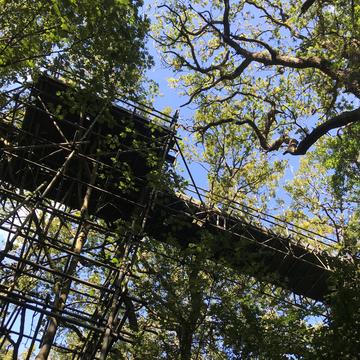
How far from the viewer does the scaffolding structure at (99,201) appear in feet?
26.9

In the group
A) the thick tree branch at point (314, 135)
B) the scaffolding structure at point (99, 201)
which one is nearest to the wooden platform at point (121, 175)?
the scaffolding structure at point (99, 201)

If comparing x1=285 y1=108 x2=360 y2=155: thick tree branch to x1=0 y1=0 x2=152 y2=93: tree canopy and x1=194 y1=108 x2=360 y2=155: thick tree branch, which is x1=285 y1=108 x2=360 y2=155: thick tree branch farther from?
x1=0 y1=0 x2=152 y2=93: tree canopy

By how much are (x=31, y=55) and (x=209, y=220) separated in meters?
5.79

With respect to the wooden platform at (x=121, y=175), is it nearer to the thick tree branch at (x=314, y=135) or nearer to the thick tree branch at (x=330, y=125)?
the thick tree branch at (x=314, y=135)

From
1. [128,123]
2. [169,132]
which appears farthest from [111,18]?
[169,132]

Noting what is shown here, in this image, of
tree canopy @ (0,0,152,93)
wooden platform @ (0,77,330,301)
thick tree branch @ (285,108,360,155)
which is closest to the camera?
tree canopy @ (0,0,152,93)

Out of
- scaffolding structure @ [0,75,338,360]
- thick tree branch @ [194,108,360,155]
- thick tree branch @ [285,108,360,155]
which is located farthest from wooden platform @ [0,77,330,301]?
thick tree branch @ [285,108,360,155]

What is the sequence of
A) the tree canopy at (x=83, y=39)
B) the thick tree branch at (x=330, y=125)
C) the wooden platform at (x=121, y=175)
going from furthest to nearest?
the thick tree branch at (x=330, y=125)
the wooden platform at (x=121, y=175)
the tree canopy at (x=83, y=39)

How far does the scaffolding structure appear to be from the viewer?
323 inches

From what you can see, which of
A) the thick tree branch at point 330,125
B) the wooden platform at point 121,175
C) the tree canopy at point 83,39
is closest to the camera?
the tree canopy at point 83,39

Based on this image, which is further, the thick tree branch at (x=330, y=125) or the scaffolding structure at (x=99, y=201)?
the thick tree branch at (x=330, y=125)

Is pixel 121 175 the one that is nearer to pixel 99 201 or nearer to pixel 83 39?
pixel 99 201

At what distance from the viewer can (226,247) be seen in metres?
9.00

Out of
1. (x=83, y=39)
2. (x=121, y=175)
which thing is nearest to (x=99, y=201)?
(x=121, y=175)
